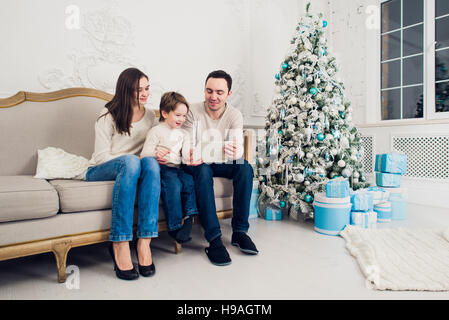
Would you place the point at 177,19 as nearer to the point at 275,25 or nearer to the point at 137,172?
the point at 275,25

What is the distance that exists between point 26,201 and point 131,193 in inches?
17.2

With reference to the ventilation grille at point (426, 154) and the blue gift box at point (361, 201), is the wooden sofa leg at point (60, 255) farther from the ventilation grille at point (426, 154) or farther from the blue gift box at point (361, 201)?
the ventilation grille at point (426, 154)

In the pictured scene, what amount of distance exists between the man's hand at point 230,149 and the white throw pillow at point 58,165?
2.74 ft

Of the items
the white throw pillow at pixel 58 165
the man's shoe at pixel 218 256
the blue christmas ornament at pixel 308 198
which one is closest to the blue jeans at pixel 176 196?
the man's shoe at pixel 218 256

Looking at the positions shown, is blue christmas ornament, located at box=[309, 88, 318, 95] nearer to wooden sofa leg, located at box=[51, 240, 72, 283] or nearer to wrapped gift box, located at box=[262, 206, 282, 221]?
wrapped gift box, located at box=[262, 206, 282, 221]

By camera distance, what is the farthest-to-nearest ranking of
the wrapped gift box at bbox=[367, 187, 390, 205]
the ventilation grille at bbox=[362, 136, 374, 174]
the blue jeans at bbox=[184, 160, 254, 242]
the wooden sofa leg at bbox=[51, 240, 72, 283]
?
the ventilation grille at bbox=[362, 136, 374, 174], the wrapped gift box at bbox=[367, 187, 390, 205], the blue jeans at bbox=[184, 160, 254, 242], the wooden sofa leg at bbox=[51, 240, 72, 283]

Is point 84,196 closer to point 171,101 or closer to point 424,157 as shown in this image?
point 171,101

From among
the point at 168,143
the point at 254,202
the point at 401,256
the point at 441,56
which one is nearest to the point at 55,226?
the point at 168,143

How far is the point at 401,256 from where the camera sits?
1.60m

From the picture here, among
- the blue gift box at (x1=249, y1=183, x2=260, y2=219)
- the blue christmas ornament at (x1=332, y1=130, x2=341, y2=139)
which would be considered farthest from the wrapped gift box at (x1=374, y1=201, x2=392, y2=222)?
the blue gift box at (x1=249, y1=183, x2=260, y2=219)

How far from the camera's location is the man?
1.64m

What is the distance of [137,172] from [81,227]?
37 cm

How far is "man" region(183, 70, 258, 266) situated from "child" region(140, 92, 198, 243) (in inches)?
2.5
